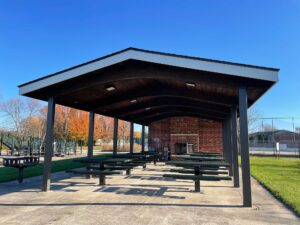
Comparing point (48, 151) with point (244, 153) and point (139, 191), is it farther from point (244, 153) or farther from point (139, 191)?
point (244, 153)

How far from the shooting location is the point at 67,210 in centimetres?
511

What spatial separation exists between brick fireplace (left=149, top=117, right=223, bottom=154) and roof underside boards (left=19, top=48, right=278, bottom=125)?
9.16 m

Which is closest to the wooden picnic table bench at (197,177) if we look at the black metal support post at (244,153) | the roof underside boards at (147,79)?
the black metal support post at (244,153)

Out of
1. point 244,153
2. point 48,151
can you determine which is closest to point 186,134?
point 48,151

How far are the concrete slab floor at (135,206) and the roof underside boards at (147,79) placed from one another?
9.20ft

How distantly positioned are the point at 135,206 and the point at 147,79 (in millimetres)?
3840

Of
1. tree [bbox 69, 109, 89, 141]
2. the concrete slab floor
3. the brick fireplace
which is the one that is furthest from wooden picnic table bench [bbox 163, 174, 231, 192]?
tree [bbox 69, 109, 89, 141]

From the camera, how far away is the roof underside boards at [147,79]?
19.4 ft

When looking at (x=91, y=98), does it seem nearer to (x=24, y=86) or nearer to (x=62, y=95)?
(x=62, y=95)

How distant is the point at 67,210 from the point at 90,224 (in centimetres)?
109

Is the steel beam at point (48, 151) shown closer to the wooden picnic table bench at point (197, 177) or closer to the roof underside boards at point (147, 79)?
the roof underside boards at point (147, 79)

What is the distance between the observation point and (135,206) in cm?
549

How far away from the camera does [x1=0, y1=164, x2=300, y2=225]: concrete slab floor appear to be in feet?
14.9

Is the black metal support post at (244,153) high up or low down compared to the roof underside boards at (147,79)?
down
